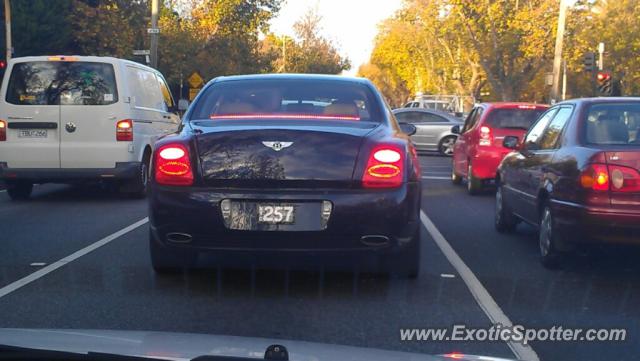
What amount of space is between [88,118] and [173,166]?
6.07m

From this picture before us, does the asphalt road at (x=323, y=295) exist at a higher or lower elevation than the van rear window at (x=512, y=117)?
lower

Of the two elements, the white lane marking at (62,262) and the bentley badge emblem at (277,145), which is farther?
the white lane marking at (62,262)

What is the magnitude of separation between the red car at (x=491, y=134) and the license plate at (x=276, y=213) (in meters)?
7.89

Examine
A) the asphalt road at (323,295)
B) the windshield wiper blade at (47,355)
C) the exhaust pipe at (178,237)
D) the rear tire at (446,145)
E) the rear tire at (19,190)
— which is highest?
the windshield wiper blade at (47,355)

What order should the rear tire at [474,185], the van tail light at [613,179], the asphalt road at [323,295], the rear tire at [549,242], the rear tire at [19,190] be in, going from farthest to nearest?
1. the rear tire at [474,185]
2. the rear tire at [19,190]
3. the rear tire at [549,242]
4. the van tail light at [613,179]
5. the asphalt road at [323,295]

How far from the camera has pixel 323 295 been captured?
6395mm

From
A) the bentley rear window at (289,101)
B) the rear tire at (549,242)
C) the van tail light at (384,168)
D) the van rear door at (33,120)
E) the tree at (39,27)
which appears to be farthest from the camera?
the tree at (39,27)

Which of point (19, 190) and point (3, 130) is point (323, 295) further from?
point (19, 190)

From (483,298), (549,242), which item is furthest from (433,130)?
(483,298)

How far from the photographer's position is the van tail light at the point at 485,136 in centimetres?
1356

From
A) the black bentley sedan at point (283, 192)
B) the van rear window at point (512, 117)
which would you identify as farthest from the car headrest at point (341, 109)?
the van rear window at point (512, 117)

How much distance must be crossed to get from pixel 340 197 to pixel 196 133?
112 centimetres

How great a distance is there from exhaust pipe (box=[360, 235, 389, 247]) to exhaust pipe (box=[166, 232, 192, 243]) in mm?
1175

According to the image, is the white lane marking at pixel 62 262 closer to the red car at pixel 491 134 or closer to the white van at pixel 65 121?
the white van at pixel 65 121
